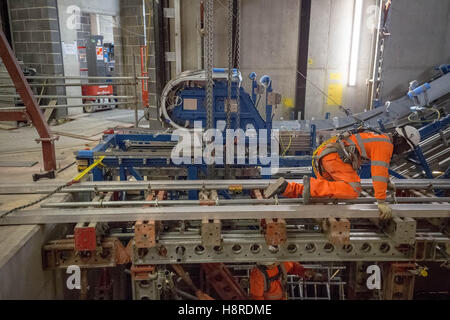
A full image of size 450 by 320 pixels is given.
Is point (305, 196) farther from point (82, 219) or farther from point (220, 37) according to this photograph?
point (220, 37)

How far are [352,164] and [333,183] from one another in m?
0.36

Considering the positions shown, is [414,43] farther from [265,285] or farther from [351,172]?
[265,285]

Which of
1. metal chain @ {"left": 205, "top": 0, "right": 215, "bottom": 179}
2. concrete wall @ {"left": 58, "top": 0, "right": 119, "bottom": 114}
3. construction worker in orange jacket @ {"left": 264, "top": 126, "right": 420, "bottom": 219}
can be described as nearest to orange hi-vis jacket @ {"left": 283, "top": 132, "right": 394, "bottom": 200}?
construction worker in orange jacket @ {"left": 264, "top": 126, "right": 420, "bottom": 219}

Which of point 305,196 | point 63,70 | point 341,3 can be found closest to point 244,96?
point 305,196

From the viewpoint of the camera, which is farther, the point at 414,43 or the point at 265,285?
the point at 414,43

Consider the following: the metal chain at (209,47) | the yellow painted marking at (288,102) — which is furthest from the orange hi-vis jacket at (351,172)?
the yellow painted marking at (288,102)

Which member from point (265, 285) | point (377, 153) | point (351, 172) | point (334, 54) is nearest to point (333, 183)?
point (351, 172)

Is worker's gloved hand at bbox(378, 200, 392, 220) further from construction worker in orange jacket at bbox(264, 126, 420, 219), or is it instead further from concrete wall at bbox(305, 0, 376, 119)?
concrete wall at bbox(305, 0, 376, 119)

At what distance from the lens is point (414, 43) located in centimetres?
1070

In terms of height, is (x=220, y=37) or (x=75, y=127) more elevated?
(x=220, y=37)

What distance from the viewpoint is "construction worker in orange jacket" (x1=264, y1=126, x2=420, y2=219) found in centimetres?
406

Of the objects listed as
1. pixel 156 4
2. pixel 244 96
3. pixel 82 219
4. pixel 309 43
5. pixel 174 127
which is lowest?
pixel 82 219

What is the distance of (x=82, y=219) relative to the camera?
13.1ft

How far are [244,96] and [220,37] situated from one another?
410 cm
